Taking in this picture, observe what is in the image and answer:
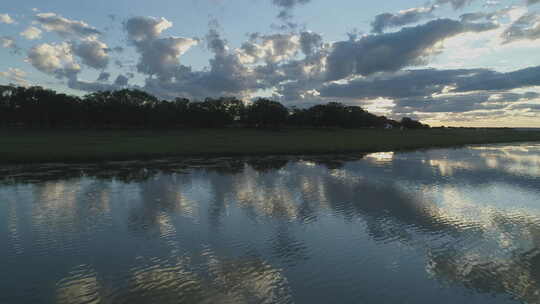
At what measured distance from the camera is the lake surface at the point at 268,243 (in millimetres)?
9672

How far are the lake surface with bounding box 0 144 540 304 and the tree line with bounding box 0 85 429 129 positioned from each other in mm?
102034

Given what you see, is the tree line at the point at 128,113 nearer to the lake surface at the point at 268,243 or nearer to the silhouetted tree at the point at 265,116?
the silhouetted tree at the point at 265,116

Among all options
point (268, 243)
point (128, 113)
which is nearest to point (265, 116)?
point (128, 113)

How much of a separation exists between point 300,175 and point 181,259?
22204 mm

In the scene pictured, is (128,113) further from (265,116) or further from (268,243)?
(268,243)

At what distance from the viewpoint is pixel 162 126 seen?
13038 cm

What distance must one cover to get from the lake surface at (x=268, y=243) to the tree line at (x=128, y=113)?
102 m

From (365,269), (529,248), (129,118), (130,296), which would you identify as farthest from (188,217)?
(129,118)

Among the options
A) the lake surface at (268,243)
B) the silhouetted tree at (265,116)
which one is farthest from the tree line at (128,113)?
the lake surface at (268,243)

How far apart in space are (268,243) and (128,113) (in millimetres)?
123165

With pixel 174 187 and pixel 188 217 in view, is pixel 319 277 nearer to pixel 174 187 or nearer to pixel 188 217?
pixel 188 217

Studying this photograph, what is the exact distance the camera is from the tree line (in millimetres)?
113188

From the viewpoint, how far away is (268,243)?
13.6 meters

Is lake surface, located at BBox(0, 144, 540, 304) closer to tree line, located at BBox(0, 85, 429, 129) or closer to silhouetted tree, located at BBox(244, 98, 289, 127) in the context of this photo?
tree line, located at BBox(0, 85, 429, 129)
